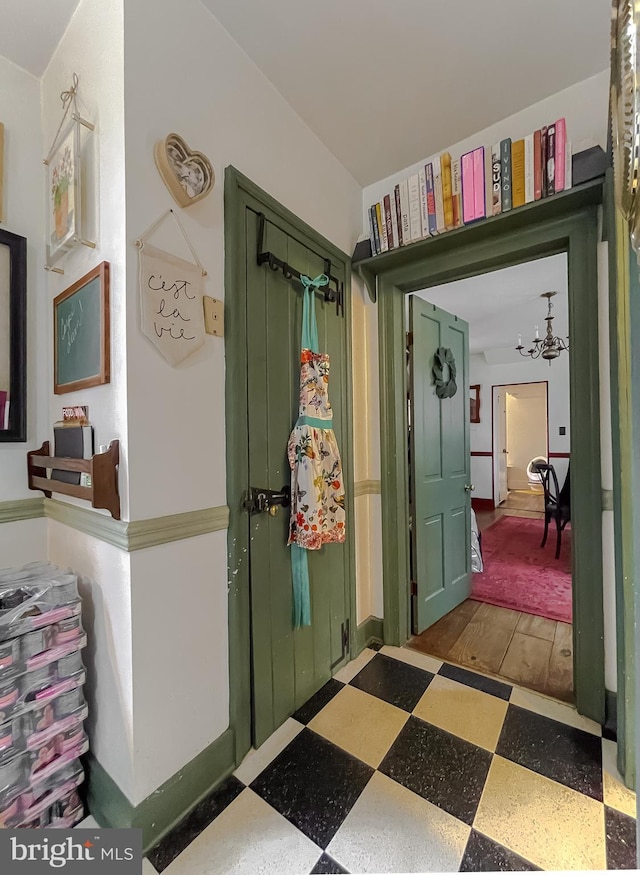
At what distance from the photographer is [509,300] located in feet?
11.8

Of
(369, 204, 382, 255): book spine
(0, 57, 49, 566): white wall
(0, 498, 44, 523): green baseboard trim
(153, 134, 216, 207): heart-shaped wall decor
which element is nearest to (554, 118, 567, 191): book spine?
(369, 204, 382, 255): book spine

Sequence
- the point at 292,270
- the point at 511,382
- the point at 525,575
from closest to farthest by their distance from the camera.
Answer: the point at 292,270
the point at 525,575
the point at 511,382

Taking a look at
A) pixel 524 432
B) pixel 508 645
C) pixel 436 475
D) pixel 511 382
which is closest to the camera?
pixel 508 645

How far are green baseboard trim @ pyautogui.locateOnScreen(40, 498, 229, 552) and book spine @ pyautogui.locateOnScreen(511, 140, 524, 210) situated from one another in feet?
5.38

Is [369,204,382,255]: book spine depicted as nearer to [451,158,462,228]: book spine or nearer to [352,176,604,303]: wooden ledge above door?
[352,176,604,303]: wooden ledge above door

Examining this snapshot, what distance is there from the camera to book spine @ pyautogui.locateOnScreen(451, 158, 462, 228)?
151 cm

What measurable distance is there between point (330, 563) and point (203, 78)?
6.44 ft

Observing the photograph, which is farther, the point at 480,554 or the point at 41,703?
the point at 480,554

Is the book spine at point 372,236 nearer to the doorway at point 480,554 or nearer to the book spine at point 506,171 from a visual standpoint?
the doorway at point 480,554

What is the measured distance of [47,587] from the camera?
1.08 m

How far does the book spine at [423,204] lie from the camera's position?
157cm

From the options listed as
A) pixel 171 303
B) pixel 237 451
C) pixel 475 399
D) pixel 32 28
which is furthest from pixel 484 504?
pixel 32 28

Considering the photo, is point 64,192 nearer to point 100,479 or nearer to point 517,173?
point 100,479

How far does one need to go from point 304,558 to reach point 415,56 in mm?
2034
